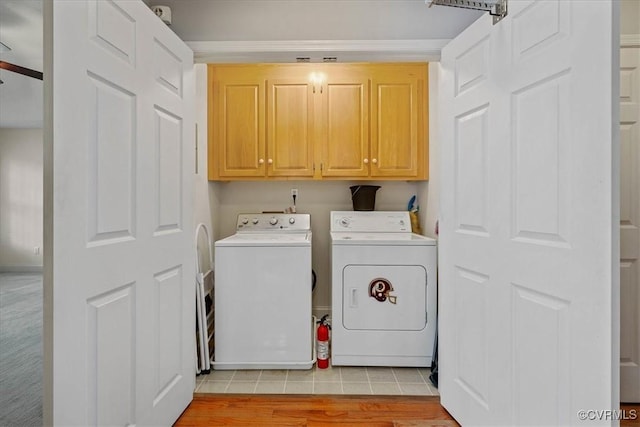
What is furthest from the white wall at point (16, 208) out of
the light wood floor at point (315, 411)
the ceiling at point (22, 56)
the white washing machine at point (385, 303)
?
the white washing machine at point (385, 303)

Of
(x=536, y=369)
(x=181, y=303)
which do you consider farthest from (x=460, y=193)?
(x=181, y=303)

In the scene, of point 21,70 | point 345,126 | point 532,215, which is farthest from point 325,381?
point 21,70

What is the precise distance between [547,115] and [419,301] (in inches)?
57.1

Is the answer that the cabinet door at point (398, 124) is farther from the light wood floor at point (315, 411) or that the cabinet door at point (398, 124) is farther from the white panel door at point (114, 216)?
the light wood floor at point (315, 411)

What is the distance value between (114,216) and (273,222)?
1791 millimetres

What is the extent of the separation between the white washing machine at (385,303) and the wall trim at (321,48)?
115cm

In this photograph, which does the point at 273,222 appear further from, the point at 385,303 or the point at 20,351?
the point at 20,351

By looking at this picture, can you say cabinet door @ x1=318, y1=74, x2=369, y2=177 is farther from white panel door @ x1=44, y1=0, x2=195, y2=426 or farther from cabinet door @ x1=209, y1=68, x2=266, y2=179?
white panel door @ x1=44, y1=0, x2=195, y2=426

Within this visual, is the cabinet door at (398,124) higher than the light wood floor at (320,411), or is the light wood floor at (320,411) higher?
the cabinet door at (398,124)

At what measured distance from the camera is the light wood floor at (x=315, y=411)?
5.63 ft

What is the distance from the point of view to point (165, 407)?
5.10 ft

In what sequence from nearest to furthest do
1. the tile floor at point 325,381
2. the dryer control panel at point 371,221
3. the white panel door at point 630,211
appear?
the white panel door at point 630,211, the tile floor at point 325,381, the dryer control panel at point 371,221

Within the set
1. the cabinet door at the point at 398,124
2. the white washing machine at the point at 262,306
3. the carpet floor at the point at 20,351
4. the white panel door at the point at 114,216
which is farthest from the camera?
the cabinet door at the point at 398,124

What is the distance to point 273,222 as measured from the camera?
2949 millimetres
